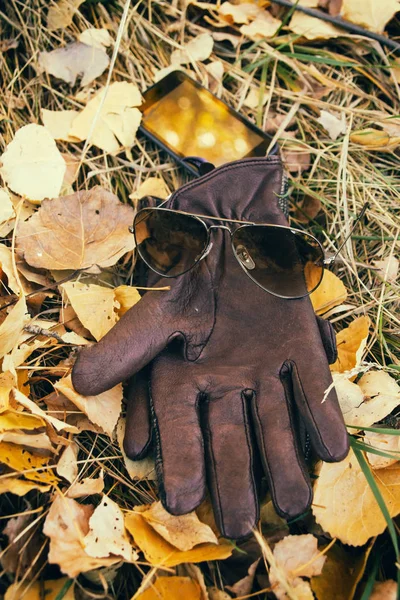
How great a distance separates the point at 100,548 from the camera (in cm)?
131

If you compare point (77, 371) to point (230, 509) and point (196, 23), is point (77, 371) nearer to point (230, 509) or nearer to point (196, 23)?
point (230, 509)

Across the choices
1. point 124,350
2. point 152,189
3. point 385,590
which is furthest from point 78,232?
point 385,590

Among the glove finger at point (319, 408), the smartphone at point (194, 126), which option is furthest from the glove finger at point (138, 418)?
the smartphone at point (194, 126)

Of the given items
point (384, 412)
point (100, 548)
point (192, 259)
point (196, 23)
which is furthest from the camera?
point (196, 23)

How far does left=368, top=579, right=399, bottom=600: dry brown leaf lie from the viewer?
1.32 meters

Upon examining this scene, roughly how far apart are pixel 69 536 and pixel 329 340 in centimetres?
86

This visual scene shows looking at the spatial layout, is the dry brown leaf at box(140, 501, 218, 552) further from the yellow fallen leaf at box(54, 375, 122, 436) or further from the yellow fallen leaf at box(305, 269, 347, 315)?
the yellow fallen leaf at box(305, 269, 347, 315)

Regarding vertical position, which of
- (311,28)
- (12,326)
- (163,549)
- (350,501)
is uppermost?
(311,28)

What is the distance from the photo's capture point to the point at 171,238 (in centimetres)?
166

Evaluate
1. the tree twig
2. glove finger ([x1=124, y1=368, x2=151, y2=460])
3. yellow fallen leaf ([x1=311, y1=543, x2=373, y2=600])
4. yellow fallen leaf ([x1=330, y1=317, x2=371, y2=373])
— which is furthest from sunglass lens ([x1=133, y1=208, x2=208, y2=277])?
the tree twig

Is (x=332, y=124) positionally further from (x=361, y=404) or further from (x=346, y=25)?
(x=361, y=404)

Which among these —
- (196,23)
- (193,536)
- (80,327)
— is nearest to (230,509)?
(193,536)

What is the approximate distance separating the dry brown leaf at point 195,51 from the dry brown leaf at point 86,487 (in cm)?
160

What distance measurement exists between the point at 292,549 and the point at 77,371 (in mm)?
708
